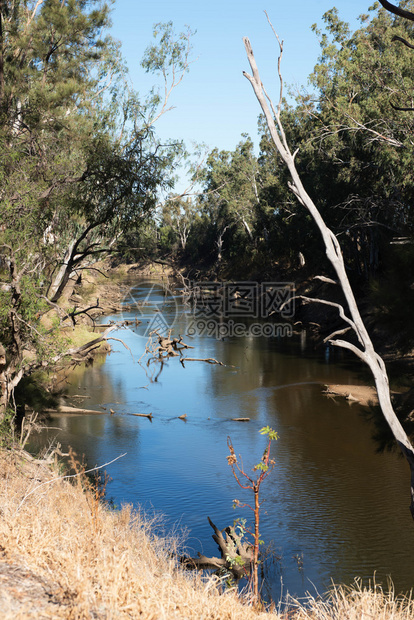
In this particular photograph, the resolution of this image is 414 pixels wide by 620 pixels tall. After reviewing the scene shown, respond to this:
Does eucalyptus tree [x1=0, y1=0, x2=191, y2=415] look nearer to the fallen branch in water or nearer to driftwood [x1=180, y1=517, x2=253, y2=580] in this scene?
driftwood [x1=180, y1=517, x2=253, y2=580]

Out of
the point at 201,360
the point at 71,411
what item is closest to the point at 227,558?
the point at 71,411

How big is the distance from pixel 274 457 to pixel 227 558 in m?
5.78

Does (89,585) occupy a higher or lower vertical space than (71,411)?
higher

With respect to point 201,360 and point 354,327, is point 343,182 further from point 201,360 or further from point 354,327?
point 354,327

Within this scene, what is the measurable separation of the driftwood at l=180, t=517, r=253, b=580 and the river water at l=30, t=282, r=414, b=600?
484 millimetres

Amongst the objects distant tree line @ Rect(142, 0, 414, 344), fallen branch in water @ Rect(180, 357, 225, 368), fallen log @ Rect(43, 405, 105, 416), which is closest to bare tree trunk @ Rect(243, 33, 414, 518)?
distant tree line @ Rect(142, 0, 414, 344)

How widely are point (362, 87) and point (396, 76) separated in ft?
17.8

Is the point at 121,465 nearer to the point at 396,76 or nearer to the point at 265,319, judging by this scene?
the point at 396,76

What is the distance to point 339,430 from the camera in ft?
59.6

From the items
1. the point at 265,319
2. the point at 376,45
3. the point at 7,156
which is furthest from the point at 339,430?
the point at 376,45

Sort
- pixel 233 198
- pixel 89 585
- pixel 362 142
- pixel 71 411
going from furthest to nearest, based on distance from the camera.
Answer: pixel 233 198 → pixel 362 142 → pixel 71 411 → pixel 89 585

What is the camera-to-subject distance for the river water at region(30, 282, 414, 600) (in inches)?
445

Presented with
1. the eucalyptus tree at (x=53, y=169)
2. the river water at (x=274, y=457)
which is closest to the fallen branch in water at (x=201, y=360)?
the river water at (x=274, y=457)

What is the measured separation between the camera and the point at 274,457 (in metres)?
15.9
